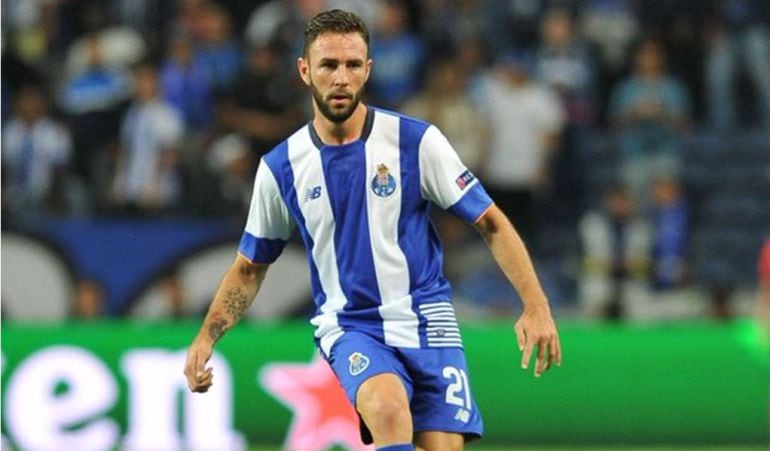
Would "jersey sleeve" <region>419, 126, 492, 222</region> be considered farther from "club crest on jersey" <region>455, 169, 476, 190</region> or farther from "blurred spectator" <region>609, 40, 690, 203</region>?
"blurred spectator" <region>609, 40, 690, 203</region>

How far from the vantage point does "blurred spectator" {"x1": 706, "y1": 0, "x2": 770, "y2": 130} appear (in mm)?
16562

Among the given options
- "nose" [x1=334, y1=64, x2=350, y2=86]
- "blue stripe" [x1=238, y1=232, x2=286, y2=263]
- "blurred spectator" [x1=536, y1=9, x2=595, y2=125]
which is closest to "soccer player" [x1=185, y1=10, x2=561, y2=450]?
"nose" [x1=334, y1=64, x2=350, y2=86]

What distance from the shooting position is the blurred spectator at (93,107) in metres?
15.3

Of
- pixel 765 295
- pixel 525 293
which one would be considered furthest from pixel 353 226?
pixel 765 295

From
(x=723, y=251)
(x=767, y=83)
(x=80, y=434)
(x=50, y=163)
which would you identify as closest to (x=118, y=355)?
(x=80, y=434)

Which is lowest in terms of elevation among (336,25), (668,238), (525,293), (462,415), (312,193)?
(668,238)

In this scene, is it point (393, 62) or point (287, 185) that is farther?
point (393, 62)

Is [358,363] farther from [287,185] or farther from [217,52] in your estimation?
[217,52]

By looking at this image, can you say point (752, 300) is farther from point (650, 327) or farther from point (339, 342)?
point (339, 342)

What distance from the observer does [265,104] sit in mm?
15109

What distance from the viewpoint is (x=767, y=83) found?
54.4ft

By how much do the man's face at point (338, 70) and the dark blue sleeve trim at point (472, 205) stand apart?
0.56 m

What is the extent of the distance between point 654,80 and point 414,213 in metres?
8.80

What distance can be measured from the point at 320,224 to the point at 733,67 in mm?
9653
